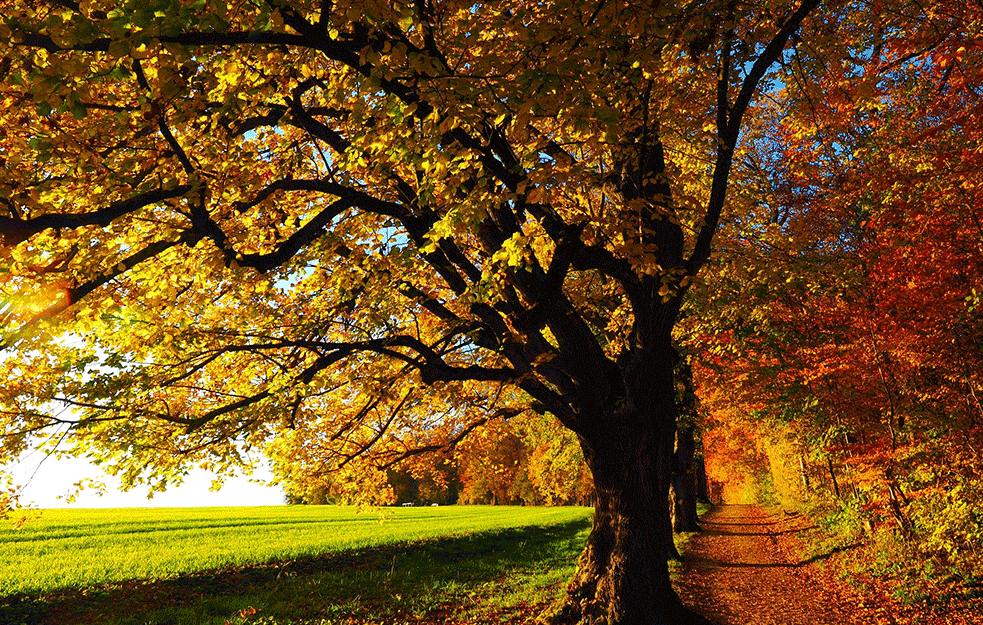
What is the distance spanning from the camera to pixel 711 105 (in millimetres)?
10148

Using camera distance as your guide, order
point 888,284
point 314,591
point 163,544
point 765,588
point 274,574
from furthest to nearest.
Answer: point 163,544, point 274,574, point 314,591, point 765,588, point 888,284

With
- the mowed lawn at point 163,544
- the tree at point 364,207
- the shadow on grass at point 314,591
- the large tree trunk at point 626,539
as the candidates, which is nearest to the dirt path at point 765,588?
the large tree trunk at point 626,539

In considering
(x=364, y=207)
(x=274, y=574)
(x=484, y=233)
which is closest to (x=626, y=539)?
(x=484, y=233)

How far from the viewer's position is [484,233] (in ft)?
26.1

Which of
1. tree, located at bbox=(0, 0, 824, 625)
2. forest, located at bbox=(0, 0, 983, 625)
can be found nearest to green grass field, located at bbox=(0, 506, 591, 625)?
forest, located at bbox=(0, 0, 983, 625)

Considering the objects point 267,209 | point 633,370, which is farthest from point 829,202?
point 267,209

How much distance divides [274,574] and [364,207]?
49.5 ft

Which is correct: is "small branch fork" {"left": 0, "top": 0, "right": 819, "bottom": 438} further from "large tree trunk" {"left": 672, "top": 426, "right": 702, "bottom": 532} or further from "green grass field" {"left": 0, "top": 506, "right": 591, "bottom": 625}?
"large tree trunk" {"left": 672, "top": 426, "right": 702, "bottom": 532}

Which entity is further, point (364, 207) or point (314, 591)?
point (314, 591)

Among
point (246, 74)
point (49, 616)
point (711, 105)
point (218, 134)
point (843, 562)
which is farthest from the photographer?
point (843, 562)

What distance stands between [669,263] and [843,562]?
37.5ft

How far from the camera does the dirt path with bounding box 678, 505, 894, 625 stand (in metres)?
10.2

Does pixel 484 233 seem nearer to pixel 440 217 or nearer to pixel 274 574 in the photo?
pixel 440 217

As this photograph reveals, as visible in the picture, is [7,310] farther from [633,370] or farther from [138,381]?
[633,370]
